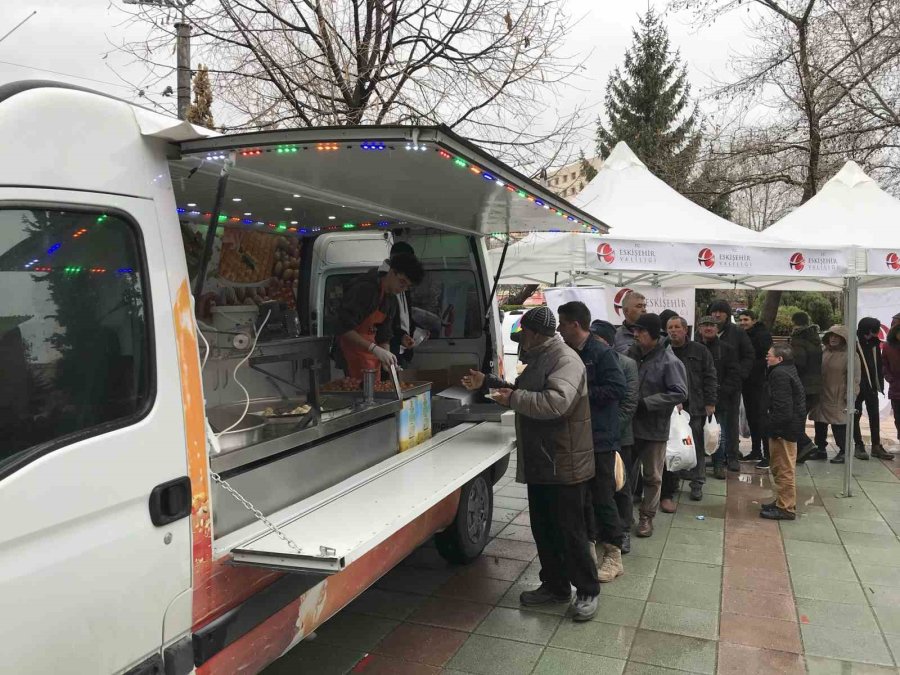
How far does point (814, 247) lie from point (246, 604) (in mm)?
6352

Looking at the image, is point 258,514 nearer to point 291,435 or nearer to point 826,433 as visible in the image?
point 291,435

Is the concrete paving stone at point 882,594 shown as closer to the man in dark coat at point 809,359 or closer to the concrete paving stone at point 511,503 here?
the concrete paving stone at point 511,503

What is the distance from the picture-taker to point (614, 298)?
8945 mm

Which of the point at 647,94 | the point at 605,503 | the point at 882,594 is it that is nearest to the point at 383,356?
the point at 605,503

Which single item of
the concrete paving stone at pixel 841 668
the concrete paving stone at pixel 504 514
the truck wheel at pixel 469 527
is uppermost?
the truck wheel at pixel 469 527

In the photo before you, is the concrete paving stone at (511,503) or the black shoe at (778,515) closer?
the black shoe at (778,515)

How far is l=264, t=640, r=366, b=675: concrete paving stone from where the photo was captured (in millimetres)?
3672

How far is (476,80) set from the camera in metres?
8.68

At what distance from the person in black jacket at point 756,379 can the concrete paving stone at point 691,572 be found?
3.34 m

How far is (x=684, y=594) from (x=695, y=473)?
2429 mm

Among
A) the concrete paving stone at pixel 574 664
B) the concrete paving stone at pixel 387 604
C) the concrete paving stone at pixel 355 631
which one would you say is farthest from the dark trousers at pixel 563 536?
the concrete paving stone at pixel 355 631

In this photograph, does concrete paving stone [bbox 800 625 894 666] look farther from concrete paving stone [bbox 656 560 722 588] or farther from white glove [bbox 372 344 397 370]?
white glove [bbox 372 344 397 370]

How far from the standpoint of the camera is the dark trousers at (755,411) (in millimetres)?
8109

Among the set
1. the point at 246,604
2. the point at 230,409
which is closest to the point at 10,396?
the point at 246,604
